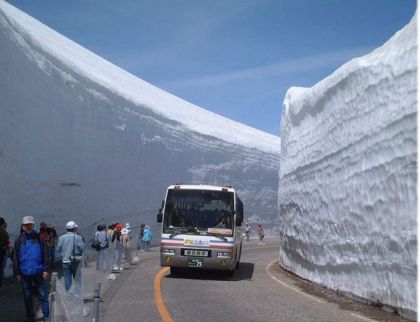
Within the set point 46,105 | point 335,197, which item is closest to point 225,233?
point 335,197

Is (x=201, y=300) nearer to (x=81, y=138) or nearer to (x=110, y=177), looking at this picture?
(x=81, y=138)

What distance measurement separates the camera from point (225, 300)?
10.2 metres

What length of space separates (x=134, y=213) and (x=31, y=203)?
1082 cm

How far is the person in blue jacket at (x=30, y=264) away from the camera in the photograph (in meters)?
7.64

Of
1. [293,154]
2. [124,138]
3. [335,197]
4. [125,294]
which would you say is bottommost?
[125,294]

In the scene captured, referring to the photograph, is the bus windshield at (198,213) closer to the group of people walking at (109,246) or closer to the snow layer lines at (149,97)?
the group of people walking at (109,246)

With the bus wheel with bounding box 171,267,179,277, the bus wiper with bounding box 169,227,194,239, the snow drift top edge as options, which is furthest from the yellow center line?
the snow drift top edge

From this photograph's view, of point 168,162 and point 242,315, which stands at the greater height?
point 168,162

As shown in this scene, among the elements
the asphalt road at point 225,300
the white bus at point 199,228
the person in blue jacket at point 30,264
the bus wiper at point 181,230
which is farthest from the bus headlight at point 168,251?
the person in blue jacket at point 30,264

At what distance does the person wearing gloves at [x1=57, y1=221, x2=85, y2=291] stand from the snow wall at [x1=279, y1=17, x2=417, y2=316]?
17.7 feet

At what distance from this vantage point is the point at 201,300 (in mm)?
10133

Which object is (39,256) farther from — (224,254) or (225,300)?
(224,254)

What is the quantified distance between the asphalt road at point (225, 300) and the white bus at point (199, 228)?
571 mm

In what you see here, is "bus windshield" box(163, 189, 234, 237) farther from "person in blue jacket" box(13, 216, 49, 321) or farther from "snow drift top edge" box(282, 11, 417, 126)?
"person in blue jacket" box(13, 216, 49, 321)
